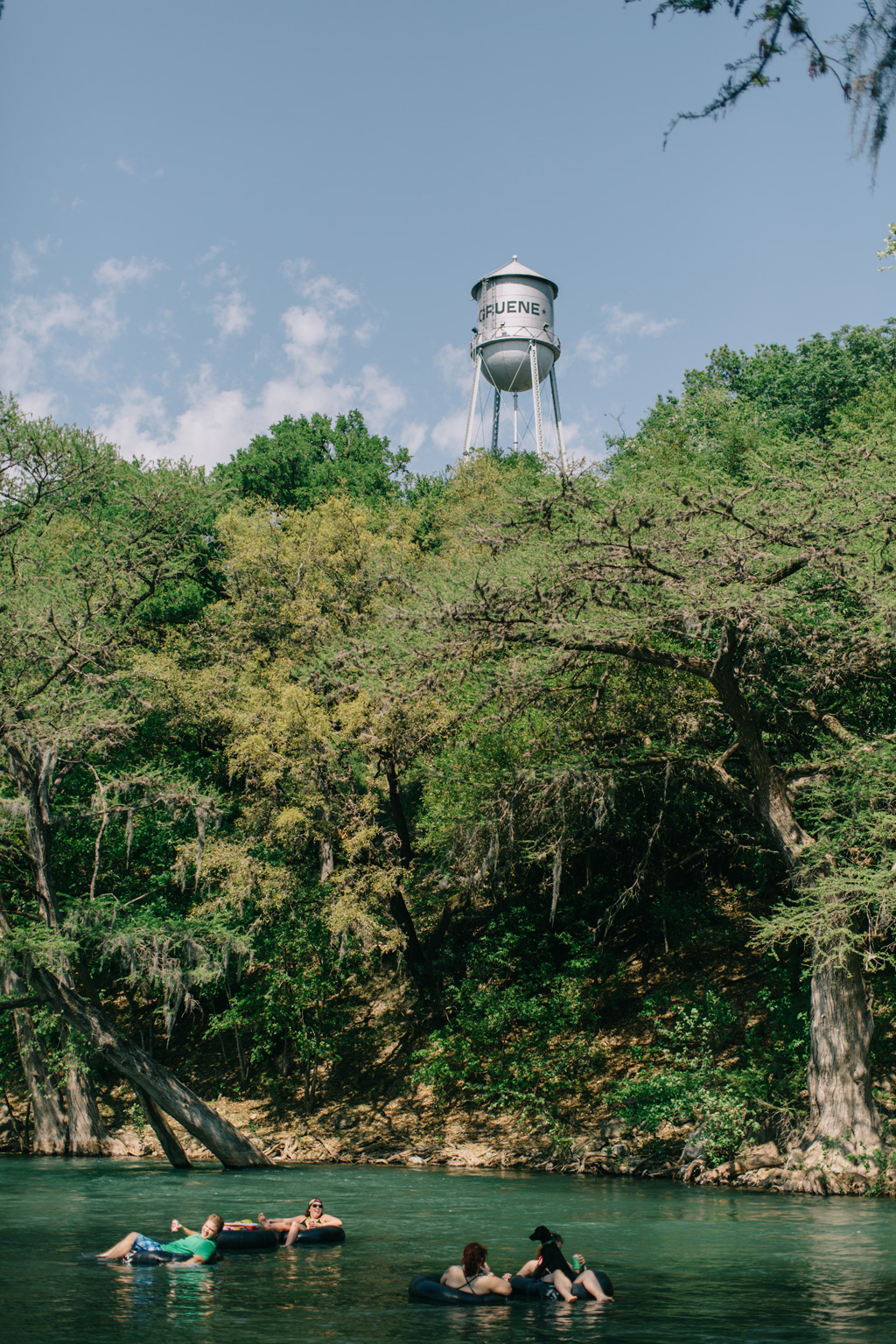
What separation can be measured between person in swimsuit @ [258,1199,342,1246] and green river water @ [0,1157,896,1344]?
0.29 meters

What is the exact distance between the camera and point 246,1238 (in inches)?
536

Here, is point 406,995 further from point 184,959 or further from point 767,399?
point 767,399

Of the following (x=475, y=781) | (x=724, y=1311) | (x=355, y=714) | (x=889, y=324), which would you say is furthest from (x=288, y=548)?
(x=889, y=324)

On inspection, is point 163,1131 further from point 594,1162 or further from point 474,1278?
point 474,1278

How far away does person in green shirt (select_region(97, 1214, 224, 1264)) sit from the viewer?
12.6 meters

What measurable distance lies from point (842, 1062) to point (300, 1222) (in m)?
9.25

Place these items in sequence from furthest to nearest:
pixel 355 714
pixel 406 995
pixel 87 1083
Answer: pixel 406 995
pixel 87 1083
pixel 355 714

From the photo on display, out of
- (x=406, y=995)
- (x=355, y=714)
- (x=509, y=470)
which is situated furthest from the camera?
(x=509, y=470)

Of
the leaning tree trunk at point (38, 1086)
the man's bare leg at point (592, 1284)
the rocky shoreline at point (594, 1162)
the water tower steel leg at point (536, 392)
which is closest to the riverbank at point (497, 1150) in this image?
the rocky shoreline at point (594, 1162)

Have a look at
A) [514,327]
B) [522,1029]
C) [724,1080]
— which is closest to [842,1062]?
[724,1080]

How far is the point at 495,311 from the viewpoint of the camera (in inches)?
1938

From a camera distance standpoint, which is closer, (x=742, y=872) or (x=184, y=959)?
(x=184, y=959)

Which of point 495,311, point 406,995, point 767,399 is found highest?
point 495,311

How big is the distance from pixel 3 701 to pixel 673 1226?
13930mm
